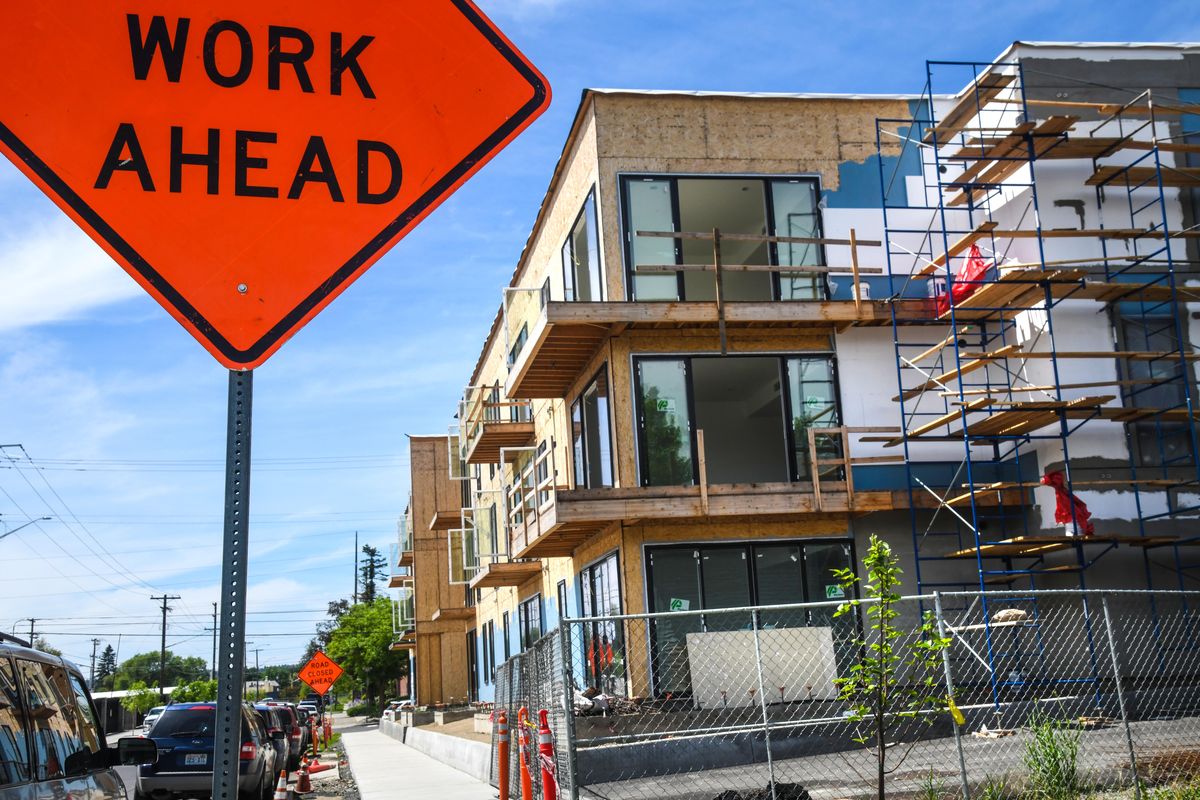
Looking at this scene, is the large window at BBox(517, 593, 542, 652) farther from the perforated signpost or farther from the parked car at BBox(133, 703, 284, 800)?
the perforated signpost

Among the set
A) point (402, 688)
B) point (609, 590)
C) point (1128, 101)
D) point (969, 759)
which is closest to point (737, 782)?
point (969, 759)

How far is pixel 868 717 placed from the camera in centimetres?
1155

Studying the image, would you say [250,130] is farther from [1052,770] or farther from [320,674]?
[320,674]

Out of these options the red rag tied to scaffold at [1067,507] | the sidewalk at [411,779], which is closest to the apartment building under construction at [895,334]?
the red rag tied to scaffold at [1067,507]

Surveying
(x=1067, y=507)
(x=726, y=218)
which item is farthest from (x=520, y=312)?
(x=1067, y=507)

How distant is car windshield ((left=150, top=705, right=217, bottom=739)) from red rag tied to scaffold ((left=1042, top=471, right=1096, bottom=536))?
1361 centimetres

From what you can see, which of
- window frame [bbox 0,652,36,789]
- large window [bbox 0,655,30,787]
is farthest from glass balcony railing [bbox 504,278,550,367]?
large window [bbox 0,655,30,787]

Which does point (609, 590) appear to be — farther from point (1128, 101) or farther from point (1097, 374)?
point (1128, 101)

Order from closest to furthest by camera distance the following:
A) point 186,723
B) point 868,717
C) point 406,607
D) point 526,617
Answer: point 868,717
point 186,723
point 526,617
point 406,607

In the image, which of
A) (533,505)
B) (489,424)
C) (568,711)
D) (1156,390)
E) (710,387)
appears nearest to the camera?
(568,711)

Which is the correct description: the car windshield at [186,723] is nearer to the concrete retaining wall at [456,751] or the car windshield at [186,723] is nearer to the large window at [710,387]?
the concrete retaining wall at [456,751]

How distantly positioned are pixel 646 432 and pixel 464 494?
96.6 feet

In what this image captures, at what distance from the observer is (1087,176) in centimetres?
2153

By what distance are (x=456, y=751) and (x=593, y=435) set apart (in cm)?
639
